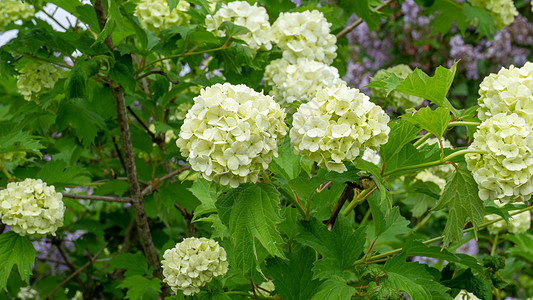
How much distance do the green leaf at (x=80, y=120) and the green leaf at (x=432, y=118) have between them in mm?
1680

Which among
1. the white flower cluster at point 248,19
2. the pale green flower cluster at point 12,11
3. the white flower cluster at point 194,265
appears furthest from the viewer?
the pale green flower cluster at point 12,11

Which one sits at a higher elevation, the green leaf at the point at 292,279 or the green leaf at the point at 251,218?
the green leaf at the point at 251,218

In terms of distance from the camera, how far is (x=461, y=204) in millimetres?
1469

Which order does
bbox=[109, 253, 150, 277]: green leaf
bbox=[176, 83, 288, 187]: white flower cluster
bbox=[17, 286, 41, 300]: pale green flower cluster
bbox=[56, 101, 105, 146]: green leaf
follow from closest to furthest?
1. bbox=[176, 83, 288, 187]: white flower cluster
2. bbox=[56, 101, 105, 146]: green leaf
3. bbox=[109, 253, 150, 277]: green leaf
4. bbox=[17, 286, 41, 300]: pale green flower cluster

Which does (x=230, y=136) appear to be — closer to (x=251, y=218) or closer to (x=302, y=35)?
(x=251, y=218)

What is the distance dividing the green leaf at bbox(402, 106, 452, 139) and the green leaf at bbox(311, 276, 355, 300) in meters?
0.53

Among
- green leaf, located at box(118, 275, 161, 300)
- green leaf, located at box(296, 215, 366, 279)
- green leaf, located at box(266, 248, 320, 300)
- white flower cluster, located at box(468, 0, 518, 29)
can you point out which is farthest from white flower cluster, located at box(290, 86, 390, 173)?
white flower cluster, located at box(468, 0, 518, 29)

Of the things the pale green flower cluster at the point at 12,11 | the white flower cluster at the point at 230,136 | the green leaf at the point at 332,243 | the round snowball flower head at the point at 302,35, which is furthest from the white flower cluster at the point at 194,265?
the pale green flower cluster at the point at 12,11

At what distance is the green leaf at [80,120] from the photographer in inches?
97.4

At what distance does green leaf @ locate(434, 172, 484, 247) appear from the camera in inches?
57.3

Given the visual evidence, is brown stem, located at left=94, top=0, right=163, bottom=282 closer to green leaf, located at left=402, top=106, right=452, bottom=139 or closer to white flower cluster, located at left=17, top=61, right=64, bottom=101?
white flower cluster, located at left=17, top=61, right=64, bottom=101

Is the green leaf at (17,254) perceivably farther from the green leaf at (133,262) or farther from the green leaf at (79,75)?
the green leaf at (79,75)

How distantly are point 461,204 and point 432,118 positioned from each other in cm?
26

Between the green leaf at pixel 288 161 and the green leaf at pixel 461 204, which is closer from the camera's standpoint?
the green leaf at pixel 461 204
